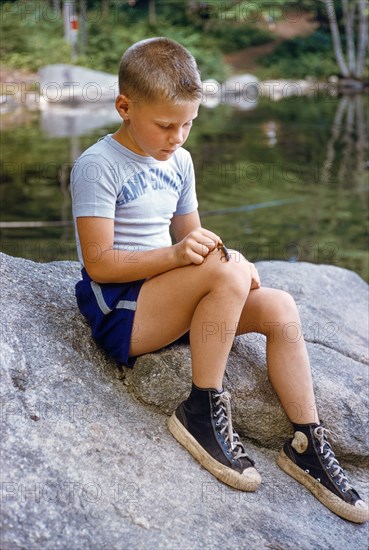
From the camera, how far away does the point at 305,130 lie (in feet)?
43.0

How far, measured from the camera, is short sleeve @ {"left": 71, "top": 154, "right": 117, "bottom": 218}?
6.93ft

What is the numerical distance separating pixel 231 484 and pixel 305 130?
38.2 ft

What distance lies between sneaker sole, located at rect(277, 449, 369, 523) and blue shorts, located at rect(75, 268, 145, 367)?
1.83 feet

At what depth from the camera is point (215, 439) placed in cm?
207

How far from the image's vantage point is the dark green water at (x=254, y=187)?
6.24 m

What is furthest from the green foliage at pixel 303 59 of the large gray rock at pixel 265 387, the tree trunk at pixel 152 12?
the large gray rock at pixel 265 387

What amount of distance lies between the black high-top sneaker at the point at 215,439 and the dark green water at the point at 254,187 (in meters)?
3.56

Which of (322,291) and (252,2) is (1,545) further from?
(252,2)

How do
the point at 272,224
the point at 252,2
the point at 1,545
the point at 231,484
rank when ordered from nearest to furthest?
the point at 1,545
the point at 231,484
the point at 272,224
the point at 252,2

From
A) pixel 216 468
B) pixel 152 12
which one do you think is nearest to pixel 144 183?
pixel 216 468

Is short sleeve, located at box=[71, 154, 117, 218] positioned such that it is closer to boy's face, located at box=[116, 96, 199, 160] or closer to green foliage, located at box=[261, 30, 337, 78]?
boy's face, located at box=[116, 96, 199, 160]

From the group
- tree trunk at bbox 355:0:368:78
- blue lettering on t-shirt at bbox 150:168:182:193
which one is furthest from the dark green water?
tree trunk at bbox 355:0:368:78

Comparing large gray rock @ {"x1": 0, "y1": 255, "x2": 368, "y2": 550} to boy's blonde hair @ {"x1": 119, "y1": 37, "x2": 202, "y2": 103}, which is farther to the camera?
boy's blonde hair @ {"x1": 119, "y1": 37, "x2": 202, "y2": 103}

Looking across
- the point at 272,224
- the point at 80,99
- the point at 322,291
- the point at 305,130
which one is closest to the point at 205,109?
the point at 80,99
